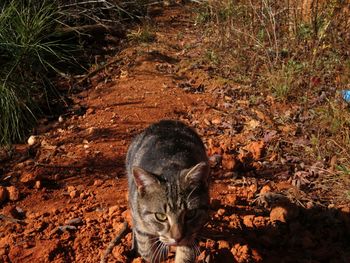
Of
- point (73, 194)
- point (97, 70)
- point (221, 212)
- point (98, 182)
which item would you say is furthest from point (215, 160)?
point (97, 70)

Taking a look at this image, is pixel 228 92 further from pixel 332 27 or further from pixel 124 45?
pixel 124 45

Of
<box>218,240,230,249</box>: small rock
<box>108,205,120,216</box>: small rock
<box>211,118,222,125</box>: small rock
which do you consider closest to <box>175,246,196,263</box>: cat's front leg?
<box>218,240,230,249</box>: small rock

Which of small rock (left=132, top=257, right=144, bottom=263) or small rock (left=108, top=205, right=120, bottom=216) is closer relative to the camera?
small rock (left=132, top=257, right=144, bottom=263)

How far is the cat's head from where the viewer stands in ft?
7.94

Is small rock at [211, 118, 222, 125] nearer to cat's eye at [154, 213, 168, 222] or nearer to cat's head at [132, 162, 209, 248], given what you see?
cat's head at [132, 162, 209, 248]

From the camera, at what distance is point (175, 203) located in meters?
2.45

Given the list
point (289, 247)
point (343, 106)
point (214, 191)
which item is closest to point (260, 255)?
point (289, 247)

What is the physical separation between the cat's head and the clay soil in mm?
463

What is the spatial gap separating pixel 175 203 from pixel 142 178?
0.76 ft

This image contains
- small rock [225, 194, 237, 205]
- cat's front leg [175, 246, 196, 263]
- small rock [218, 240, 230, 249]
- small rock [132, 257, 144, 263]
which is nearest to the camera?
cat's front leg [175, 246, 196, 263]

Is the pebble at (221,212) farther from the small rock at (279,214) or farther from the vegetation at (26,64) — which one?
the vegetation at (26,64)

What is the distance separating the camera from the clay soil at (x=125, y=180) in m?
3.01

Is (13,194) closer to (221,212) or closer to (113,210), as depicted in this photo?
(113,210)

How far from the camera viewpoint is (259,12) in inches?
212
